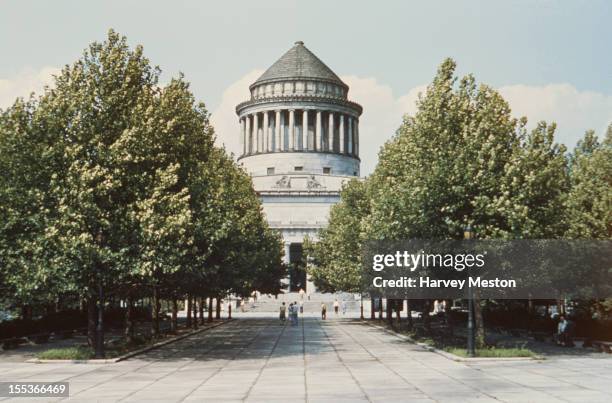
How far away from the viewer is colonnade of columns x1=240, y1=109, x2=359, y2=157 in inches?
5413

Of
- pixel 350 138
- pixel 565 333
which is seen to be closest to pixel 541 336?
pixel 565 333

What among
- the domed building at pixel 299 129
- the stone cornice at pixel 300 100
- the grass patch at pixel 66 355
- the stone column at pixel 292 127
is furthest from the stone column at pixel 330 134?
the grass patch at pixel 66 355

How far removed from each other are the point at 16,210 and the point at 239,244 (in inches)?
744

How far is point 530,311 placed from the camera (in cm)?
5097

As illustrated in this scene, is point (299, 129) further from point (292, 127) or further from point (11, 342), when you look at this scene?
point (11, 342)

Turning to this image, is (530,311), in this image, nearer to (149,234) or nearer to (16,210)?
(149,234)

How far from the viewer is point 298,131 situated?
138250 millimetres

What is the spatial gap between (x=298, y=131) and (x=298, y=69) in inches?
533

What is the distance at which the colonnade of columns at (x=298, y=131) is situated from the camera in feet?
451

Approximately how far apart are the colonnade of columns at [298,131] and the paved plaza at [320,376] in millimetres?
102328

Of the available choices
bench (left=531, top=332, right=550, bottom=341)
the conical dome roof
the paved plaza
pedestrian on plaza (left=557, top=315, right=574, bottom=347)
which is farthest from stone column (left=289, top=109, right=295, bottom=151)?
the paved plaza

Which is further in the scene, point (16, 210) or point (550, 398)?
point (16, 210)

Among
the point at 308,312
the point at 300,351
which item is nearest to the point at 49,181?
the point at 300,351

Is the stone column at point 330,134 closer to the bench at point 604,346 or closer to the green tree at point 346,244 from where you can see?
the green tree at point 346,244
